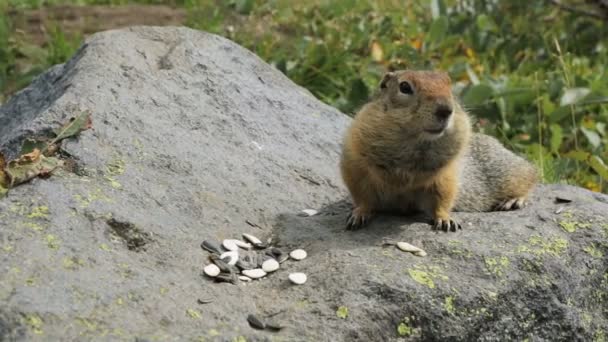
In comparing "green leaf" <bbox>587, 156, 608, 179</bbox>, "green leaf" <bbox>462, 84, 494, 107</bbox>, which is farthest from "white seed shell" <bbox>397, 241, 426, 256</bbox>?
"green leaf" <bbox>462, 84, 494, 107</bbox>

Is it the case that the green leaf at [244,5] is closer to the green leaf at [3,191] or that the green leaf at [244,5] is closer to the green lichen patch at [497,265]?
the green leaf at [3,191]

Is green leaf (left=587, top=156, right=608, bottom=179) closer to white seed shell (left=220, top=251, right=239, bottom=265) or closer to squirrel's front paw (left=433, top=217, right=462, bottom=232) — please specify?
squirrel's front paw (left=433, top=217, right=462, bottom=232)

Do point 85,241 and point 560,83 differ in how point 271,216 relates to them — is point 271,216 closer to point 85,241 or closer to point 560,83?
point 85,241

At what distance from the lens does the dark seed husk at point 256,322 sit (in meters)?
2.70

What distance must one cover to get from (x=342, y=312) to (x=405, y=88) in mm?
1143

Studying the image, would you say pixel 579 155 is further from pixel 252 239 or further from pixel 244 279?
pixel 244 279

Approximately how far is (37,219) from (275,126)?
1835 mm

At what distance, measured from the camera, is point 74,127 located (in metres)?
3.50

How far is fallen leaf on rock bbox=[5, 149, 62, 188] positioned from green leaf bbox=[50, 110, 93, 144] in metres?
0.22

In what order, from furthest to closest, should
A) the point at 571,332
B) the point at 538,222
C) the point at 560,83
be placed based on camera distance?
the point at 560,83, the point at 538,222, the point at 571,332

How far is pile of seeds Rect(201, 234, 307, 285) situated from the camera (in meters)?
3.05

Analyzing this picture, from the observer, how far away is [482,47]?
23.6ft

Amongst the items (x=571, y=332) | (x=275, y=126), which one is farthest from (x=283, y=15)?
(x=571, y=332)

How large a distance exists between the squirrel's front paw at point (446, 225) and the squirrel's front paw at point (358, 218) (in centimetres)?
30
